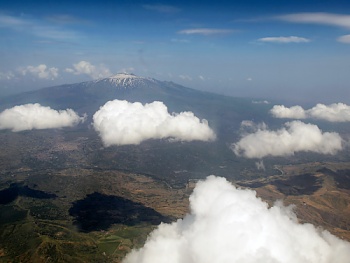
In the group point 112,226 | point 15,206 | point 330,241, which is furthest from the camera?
point 15,206

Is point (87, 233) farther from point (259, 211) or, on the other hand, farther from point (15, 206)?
point (259, 211)

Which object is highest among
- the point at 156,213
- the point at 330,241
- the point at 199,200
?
the point at 199,200

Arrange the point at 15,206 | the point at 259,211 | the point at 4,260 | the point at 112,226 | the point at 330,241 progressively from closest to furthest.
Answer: the point at 259,211 < the point at 330,241 < the point at 4,260 < the point at 112,226 < the point at 15,206

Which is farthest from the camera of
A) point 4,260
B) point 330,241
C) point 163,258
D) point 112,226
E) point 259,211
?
point 112,226

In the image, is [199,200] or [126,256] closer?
[199,200]

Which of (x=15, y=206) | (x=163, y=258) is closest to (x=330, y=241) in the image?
(x=163, y=258)

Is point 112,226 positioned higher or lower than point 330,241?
lower

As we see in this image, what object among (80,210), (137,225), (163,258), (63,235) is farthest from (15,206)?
(163,258)

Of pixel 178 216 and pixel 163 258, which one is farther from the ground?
pixel 163 258

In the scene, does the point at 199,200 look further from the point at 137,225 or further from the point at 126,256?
the point at 137,225
